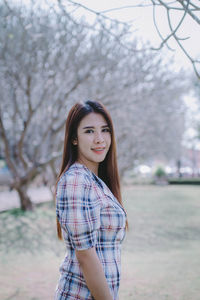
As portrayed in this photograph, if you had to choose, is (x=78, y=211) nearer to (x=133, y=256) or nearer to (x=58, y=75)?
(x=133, y=256)

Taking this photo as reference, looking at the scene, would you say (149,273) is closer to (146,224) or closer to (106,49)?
(146,224)

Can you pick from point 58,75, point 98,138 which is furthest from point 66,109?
point 98,138

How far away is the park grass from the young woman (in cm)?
305

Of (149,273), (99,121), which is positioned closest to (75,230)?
(99,121)

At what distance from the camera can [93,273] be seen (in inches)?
66.4

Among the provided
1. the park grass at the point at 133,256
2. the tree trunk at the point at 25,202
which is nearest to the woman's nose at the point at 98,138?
the park grass at the point at 133,256

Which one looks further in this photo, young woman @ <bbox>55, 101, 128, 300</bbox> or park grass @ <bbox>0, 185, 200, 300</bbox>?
park grass @ <bbox>0, 185, 200, 300</bbox>

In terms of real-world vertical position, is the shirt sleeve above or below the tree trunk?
above

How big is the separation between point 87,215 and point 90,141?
1.73ft

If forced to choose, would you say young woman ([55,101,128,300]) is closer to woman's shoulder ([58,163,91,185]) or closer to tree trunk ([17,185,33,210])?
woman's shoulder ([58,163,91,185])

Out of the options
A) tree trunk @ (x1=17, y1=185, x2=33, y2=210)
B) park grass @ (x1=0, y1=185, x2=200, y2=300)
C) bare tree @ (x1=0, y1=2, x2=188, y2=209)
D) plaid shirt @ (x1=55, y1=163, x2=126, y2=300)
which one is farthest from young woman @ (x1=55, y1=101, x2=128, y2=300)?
tree trunk @ (x1=17, y1=185, x2=33, y2=210)

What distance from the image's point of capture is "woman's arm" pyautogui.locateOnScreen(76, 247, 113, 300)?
169 cm

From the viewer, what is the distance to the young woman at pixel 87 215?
170 cm

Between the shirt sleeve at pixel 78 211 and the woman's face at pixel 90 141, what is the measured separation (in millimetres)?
325
